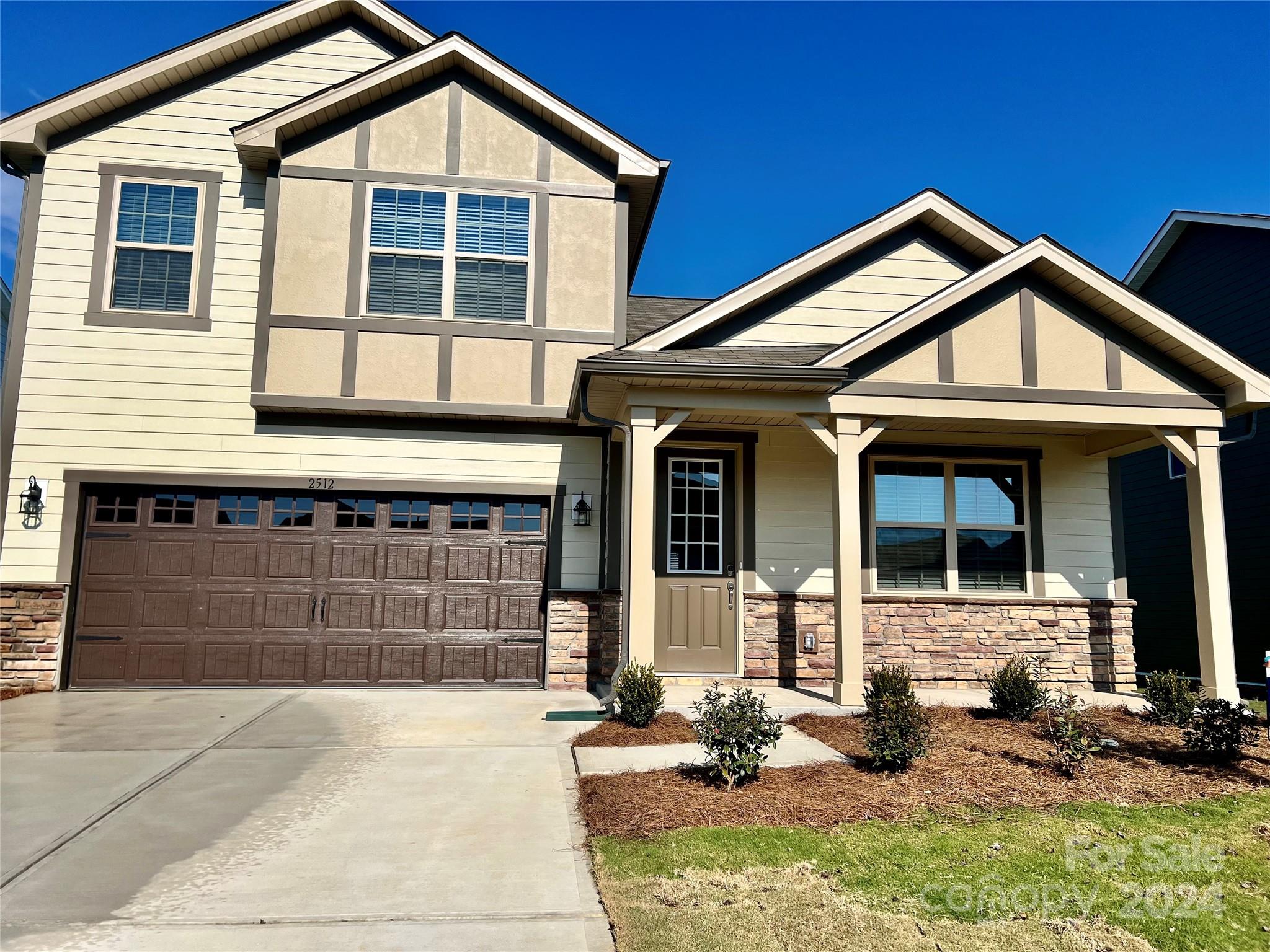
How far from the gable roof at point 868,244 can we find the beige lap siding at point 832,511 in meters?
1.60

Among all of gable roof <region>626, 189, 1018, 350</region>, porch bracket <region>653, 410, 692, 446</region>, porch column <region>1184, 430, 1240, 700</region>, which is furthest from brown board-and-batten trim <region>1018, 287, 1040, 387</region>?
porch bracket <region>653, 410, 692, 446</region>

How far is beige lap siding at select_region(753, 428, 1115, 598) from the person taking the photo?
31.9 feet

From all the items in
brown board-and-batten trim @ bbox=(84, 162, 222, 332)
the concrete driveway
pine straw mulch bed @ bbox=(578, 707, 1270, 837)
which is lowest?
the concrete driveway

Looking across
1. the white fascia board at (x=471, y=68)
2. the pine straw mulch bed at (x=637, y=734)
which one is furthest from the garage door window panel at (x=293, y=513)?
the pine straw mulch bed at (x=637, y=734)

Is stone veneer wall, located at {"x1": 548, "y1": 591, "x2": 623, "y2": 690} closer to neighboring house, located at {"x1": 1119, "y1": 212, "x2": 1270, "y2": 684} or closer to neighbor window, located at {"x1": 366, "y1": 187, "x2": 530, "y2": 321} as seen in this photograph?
neighbor window, located at {"x1": 366, "y1": 187, "x2": 530, "y2": 321}

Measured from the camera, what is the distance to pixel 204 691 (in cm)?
909

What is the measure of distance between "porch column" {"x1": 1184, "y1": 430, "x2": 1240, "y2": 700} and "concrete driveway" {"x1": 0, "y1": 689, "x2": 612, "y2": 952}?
6.43m

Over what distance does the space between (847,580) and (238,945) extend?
6.17 meters

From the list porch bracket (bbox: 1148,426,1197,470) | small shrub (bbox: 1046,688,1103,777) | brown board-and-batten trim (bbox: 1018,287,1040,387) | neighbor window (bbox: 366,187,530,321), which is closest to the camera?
small shrub (bbox: 1046,688,1103,777)

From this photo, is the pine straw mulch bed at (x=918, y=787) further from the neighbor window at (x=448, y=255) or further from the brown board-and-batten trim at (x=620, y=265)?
the neighbor window at (x=448, y=255)

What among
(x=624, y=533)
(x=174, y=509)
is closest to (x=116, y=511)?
(x=174, y=509)

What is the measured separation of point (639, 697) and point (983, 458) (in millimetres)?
5602

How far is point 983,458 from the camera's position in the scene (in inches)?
402

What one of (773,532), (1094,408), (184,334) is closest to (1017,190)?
(1094,408)
